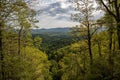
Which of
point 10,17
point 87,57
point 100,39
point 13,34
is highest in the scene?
point 10,17

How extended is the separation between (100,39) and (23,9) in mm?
22146

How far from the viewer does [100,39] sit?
130 ft

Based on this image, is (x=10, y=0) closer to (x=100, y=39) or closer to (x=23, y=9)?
(x=23, y=9)

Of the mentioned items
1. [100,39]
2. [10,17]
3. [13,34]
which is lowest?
[100,39]

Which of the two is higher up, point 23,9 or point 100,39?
point 23,9

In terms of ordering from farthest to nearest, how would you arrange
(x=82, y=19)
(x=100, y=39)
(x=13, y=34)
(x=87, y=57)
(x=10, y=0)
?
(x=87, y=57)
(x=100, y=39)
(x=82, y=19)
(x=13, y=34)
(x=10, y=0)

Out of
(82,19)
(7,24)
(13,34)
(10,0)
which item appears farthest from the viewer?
(82,19)

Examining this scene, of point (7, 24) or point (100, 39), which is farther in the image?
point (100, 39)

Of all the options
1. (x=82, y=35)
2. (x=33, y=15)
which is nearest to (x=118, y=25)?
(x=33, y=15)

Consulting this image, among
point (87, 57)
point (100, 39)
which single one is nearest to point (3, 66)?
point (100, 39)

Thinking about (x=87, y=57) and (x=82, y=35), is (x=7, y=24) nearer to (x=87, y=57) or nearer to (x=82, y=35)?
(x=82, y=35)

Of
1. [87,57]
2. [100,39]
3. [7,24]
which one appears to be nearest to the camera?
[7,24]

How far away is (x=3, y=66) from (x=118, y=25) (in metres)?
8.55

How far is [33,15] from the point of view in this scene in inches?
781
